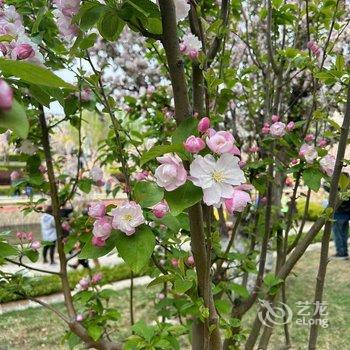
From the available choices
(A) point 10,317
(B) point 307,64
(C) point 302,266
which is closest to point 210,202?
(B) point 307,64

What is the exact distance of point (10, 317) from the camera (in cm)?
521

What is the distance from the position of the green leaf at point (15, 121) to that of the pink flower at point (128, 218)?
486mm

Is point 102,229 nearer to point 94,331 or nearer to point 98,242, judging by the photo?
point 98,242

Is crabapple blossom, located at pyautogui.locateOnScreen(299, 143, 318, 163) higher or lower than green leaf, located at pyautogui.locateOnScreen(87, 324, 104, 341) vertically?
higher

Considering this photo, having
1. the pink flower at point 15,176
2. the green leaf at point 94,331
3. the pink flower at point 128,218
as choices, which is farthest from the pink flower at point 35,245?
the pink flower at point 128,218

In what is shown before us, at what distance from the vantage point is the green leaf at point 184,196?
81 cm

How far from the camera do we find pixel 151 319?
4.96 meters

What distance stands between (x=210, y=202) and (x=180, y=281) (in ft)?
1.14

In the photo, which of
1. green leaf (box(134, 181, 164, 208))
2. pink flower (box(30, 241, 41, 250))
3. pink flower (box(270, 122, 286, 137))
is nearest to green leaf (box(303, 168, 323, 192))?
pink flower (box(270, 122, 286, 137))

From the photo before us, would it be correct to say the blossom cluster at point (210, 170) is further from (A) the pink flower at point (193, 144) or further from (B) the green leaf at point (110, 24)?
(B) the green leaf at point (110, 24)

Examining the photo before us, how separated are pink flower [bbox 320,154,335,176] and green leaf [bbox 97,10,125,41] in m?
0.98

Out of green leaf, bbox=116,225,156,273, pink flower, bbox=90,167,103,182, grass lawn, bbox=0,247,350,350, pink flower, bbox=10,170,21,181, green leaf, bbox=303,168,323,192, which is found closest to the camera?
green leaf, bbox=116,225,156,273

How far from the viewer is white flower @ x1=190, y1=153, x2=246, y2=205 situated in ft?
2.65

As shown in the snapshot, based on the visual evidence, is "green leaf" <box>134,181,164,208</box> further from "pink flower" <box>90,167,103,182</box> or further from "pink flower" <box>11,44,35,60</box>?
"pink flower" <box>90,167,103,182</box>
